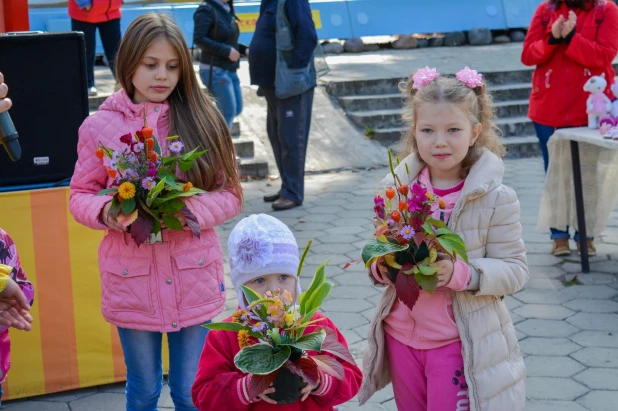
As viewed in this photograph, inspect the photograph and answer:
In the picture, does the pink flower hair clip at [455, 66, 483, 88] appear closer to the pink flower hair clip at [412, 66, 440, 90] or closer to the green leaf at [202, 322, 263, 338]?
the pink flower hair clip at [412, 66, 440, 90]

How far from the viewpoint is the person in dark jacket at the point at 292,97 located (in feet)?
23.1

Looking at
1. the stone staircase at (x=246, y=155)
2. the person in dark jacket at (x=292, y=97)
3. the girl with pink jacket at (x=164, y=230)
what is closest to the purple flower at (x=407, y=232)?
the girl with pink jacket at (x=164, y=230)

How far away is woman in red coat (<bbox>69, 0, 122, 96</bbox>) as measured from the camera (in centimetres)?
897

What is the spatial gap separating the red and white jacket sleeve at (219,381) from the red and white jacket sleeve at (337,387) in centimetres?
20

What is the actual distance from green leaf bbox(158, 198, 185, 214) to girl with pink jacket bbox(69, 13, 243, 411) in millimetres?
181

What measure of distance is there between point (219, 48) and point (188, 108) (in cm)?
450

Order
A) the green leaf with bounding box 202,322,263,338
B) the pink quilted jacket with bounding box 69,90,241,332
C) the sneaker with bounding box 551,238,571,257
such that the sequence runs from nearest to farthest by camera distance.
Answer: the green leaf with bounding box 202,322,263,338, the pink quilted jacket with bounding box 69,90,241,332, the sneaker with bounding box 551,238,571,257

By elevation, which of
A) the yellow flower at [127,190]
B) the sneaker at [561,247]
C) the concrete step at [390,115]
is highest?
the yellow flower at [127,190]

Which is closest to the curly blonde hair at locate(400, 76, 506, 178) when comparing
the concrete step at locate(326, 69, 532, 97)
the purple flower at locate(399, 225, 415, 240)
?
the purple flower at locate(399, 225, 415, 240)

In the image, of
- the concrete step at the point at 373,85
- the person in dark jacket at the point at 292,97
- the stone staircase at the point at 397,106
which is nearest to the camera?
the person in dark jacket at the point at 292,97

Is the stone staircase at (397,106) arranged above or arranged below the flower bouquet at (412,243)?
below

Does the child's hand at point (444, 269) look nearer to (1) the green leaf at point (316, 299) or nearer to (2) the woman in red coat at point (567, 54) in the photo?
(1) the green leaf at point (316, 299)

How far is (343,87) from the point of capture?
10.7 metres

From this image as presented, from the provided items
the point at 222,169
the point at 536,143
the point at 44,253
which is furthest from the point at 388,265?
the point at 536,143
